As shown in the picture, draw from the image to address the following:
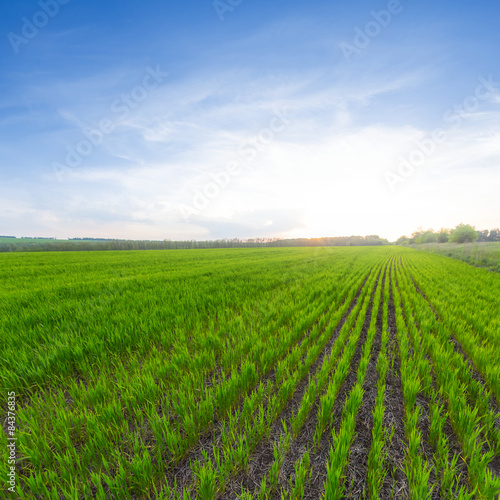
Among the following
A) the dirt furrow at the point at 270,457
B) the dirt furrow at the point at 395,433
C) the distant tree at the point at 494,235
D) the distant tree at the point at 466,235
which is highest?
the distant tree at the point at 494,235

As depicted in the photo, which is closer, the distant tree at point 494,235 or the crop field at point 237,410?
the crop field at point 237,410

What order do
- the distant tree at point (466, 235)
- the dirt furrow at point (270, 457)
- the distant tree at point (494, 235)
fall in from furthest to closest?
1. the distant tree at point (494, 235)
2. the distant tree at point (466, 235)
3. the dirt furrow at point (270, 457)

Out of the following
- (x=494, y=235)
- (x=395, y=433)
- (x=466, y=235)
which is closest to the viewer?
(x=395, y=433)

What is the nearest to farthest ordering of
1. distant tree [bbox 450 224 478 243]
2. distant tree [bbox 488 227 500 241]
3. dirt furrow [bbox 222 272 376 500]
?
dirt furrow [bbox 222 272 376 500] → distant tree [bbox 450 224 478 243] → distant tree [bbox 488 227 500 241]

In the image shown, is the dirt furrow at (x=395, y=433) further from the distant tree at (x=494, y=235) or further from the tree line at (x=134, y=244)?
the distant tree at (x=494, y=235)

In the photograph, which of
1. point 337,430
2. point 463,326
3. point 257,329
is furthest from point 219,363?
point 463,326

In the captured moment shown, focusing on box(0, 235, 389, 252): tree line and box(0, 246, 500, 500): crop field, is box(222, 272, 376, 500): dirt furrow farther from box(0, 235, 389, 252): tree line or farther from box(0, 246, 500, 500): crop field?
box(0, 235, 389, 252): tree line

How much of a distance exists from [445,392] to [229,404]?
2.97m

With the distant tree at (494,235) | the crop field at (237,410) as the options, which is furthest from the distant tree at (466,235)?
the crop field at (237,410)

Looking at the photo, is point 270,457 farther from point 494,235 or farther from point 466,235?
point 494,235

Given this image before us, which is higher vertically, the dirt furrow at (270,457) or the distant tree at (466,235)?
the distant tree at (466,235)

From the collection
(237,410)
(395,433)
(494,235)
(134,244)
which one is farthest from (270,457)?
(494,235)

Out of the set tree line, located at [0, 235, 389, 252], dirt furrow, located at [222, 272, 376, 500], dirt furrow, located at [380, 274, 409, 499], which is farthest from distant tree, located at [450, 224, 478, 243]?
dirt furrow, located at [222, 272, 376, 500]

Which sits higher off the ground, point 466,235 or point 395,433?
Result: point 466,235
